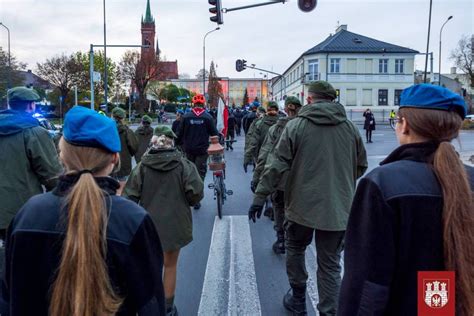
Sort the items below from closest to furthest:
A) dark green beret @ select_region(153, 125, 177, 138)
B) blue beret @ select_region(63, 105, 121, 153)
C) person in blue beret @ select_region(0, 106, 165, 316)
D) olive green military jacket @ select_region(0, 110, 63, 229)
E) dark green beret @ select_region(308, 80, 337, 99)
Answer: person in blue beret @ select_region(0, 106, 165, 316), blue beret @ select_region(63, 105, 121, 153), dark green beret @ select_region(308, 80, 337, 99), olive green military jacket @ select_region(0, 110, 63, 229), dark green beret @ select_region(153, 125, 177, 138)

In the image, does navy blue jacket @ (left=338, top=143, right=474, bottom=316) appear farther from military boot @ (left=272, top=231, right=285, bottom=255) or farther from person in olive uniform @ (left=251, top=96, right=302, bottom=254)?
military boot @ (left=272, top=231, right=285, bottom=255)

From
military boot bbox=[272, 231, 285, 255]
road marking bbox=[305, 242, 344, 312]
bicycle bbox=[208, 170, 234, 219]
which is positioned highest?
bicycle bbox=[208, 170, 234, 219]

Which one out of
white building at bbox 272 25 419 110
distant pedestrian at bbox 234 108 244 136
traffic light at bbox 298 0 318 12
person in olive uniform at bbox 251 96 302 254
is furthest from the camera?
white building at bbox 272 25 419 110

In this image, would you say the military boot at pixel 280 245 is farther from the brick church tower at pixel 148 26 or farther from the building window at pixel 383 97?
the brick church tower at pixel 148 26

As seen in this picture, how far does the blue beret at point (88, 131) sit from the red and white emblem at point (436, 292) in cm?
148

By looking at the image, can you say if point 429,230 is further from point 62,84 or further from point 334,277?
point 62,84

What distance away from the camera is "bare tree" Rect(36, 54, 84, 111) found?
5800cm

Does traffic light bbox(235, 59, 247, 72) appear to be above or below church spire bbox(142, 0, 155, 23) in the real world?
below

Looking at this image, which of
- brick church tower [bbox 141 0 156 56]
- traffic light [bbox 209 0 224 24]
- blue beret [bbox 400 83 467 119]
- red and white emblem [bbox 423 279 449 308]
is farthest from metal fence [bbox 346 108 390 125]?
brick church tower [bbox 141 0 156 56]

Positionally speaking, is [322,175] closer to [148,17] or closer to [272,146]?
[272,146]

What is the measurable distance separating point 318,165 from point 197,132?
551 centimetres

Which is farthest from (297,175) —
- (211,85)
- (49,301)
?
(211,85)

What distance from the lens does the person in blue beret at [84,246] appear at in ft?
6.11

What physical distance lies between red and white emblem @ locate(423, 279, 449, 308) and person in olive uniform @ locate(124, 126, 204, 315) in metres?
2.64
